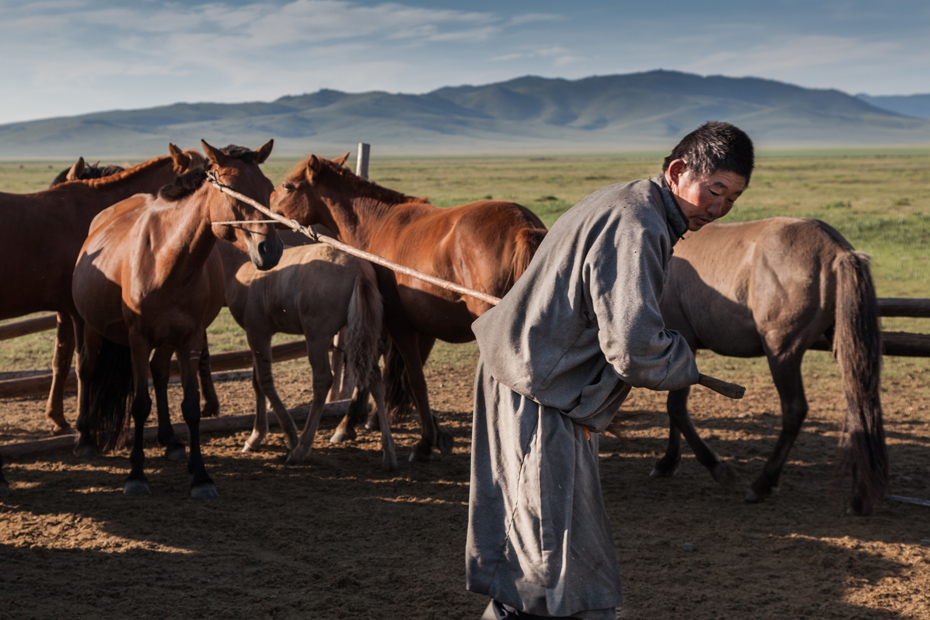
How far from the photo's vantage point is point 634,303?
6.67 ft

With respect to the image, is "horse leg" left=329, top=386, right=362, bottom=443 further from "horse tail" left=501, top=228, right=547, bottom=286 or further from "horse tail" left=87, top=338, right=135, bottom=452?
"horse tail" left=501, top=228, right=547, bottom=286

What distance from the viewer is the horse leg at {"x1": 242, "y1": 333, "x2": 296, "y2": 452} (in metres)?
6.17

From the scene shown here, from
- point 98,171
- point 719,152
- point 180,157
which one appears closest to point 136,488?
point 180,157

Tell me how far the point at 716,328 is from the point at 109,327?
14.6 ft

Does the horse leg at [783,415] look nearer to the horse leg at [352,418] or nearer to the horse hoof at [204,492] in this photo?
the horse leg at [352,418]

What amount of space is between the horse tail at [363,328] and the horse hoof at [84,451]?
223cm

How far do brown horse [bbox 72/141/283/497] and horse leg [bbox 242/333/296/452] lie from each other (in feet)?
2.11

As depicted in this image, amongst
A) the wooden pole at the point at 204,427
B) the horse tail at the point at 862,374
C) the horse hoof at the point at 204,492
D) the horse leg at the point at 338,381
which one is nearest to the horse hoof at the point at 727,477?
the horse tail at the point at 862,374

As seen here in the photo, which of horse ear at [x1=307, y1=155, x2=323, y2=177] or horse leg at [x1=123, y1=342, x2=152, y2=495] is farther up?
horse ear at [x1=307, y1=155, x2=323, y2=177]

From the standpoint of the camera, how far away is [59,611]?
3570 millimetres

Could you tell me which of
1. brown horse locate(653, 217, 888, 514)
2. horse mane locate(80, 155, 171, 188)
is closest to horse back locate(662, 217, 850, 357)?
brown horse locate(653, 217, 888, 514)

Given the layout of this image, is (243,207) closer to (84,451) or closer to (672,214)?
(84,451)

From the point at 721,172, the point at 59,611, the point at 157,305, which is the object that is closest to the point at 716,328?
the point at 721,172

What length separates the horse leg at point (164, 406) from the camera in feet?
17.8
